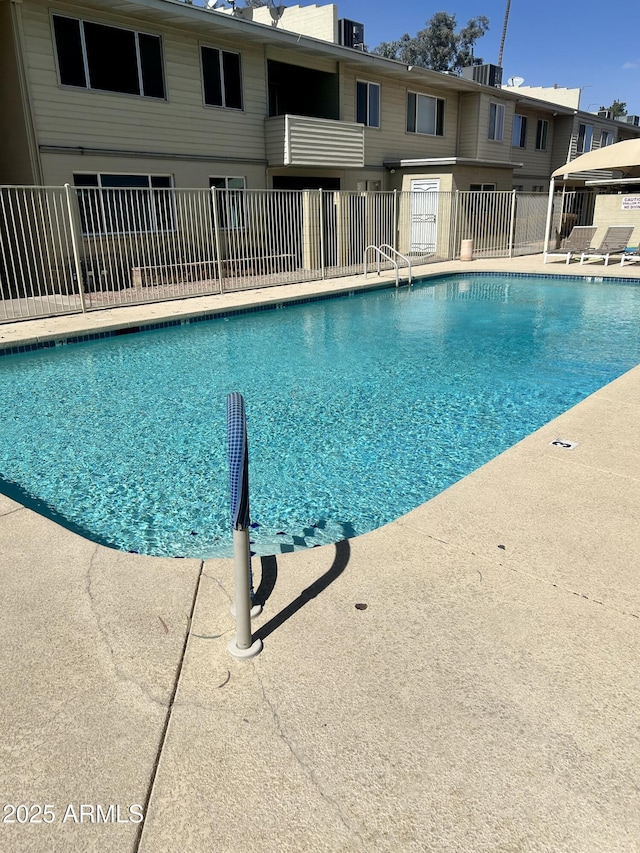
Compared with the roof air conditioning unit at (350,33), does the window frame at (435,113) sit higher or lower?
lower

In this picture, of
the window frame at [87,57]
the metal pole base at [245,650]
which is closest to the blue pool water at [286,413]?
the metal pole base at [245,650]

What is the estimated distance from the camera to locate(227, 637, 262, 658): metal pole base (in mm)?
2283

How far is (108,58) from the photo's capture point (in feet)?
40.6

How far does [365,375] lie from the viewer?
293 inches

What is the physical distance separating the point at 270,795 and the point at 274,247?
14.9 meters

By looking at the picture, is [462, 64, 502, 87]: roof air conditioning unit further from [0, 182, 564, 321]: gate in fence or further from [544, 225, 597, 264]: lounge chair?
[544, 225, 597, 264]: lounge chair

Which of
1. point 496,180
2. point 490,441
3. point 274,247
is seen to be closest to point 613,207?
point 496,180

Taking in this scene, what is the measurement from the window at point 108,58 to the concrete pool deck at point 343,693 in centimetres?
1205

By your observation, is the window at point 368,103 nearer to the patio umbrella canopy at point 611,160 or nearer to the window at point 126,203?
the patio umbrella canopy at point 611,160

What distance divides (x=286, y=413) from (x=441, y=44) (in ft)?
177

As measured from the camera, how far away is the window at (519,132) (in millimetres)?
24891

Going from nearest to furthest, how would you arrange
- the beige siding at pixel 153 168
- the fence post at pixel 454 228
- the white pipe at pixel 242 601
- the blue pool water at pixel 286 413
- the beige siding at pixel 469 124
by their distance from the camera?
1. the white pipe at pixel 242 601
2. the blue pool water at pixel 286 413
3. the beige siding at pixel 153 168
4. the fence post at pixel 454 228
5. the beige siding at pixel 469 124

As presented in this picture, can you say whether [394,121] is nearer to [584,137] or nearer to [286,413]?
[584,137]

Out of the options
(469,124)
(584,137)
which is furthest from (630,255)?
(584,137)
